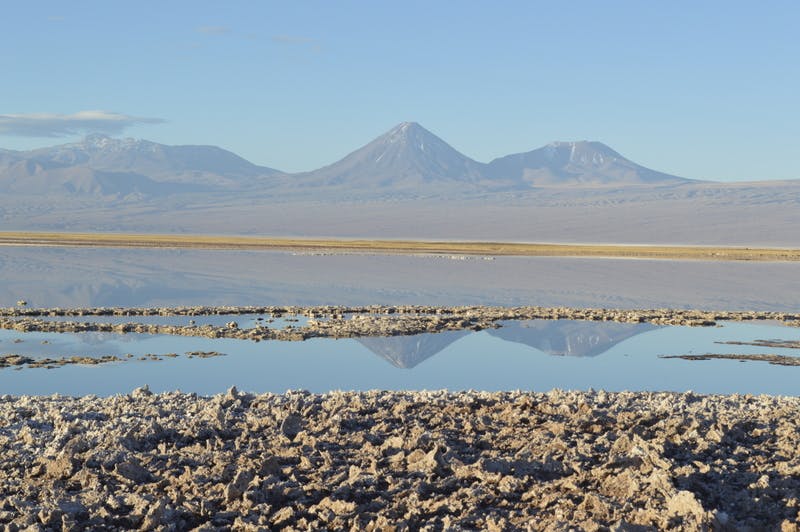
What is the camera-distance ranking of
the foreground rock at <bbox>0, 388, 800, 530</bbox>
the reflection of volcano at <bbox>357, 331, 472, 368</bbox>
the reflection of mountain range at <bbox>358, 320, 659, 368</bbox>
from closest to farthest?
1. the foreground rock at <bbox>0, 388, 800, 530</bbox>
2. the reflection of volcano at <bbox>357, 331, 472, 368</bbox>
3. the reflection of mountain range at <bbox>358, 320, 659, 368</bbox>

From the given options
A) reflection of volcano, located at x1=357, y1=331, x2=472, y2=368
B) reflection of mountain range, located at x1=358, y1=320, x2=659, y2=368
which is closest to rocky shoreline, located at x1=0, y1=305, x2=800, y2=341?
reflection of volcano, located at x1=357, y1=331, x2=472, y2=368

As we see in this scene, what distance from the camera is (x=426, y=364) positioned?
1747 cm

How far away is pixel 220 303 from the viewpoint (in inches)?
1121

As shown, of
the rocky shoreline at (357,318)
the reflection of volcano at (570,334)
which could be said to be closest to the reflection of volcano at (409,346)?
the rocky shoreline at (357,318)

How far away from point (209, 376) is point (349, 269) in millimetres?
29560

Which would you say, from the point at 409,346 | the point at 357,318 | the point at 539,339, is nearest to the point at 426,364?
the point at 409,346

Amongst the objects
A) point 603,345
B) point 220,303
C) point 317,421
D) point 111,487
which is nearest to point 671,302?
point 603,345

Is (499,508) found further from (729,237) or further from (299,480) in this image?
(729,237)

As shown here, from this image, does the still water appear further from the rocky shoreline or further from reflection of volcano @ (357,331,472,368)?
the rocky shoreline

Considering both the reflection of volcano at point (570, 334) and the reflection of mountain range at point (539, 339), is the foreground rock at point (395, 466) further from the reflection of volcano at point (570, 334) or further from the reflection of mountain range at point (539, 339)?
the reflection of volcano at point (570, 334)

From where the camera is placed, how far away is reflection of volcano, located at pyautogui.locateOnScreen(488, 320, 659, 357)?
20.2 meters

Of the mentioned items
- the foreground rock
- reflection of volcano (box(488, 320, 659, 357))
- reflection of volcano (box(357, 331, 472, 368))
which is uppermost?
the foreground rock

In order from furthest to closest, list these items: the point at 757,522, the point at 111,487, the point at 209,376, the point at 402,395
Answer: the point at 209,376 → the point at 402,395 → the point at 111,487 → the point at 757,522

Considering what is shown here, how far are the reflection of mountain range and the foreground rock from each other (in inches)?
317
